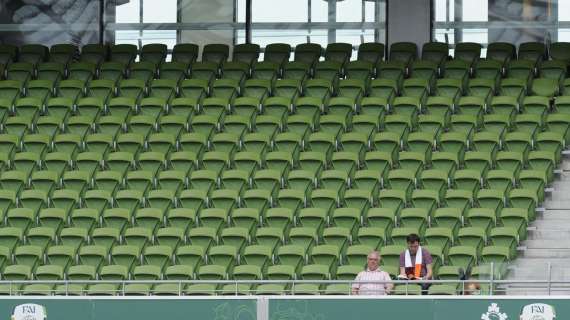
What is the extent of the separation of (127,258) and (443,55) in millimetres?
6696

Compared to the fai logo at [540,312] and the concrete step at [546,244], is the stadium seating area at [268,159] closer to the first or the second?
the concrete step at [546,244]

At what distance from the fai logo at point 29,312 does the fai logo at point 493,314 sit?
384 centimetres

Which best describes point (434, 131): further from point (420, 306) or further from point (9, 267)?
point (420, 306)

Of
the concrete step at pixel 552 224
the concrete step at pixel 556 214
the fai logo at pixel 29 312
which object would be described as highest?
the concrete step at pixel 556 214

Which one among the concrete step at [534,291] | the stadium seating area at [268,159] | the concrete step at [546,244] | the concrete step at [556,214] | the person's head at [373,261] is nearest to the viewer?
the person's head at [373,261]

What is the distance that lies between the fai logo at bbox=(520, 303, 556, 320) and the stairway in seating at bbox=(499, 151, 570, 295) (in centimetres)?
303

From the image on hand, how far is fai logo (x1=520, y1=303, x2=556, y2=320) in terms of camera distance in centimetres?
1271

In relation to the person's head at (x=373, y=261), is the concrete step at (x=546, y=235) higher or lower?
higher

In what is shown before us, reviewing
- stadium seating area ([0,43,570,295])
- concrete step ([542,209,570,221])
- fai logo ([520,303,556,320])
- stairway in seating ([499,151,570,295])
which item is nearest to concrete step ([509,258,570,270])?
stairway in seating ([499,151,570,295])

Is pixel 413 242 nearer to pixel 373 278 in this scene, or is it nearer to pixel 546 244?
pixel 373 278

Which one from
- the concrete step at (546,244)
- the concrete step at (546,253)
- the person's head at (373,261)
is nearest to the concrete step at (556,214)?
the concrete step at (546,244)

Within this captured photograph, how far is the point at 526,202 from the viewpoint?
18188 mm

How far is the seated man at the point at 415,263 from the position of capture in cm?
1518

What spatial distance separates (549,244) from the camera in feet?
59.3
